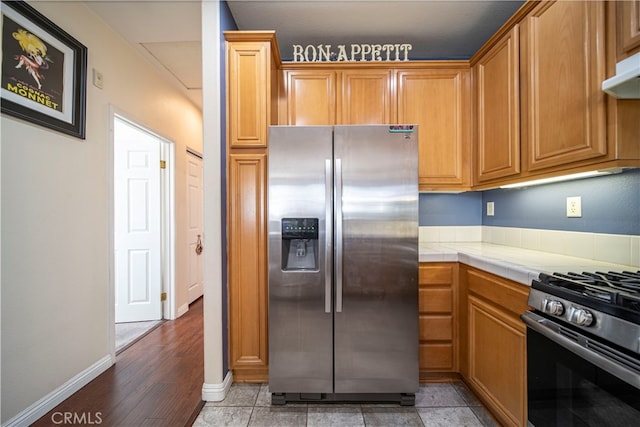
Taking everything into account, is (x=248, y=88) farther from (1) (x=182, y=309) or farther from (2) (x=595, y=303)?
(1) (x=182, y=309)

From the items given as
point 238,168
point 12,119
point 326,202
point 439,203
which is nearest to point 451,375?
point 439,203

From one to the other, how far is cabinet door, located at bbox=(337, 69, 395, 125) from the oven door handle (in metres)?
1.64

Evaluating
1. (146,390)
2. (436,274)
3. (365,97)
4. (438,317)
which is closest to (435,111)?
(365,97)

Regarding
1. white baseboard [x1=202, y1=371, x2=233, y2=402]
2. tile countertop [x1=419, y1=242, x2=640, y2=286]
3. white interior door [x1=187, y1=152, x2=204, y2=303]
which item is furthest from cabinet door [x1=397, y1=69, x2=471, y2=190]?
white interior door [x1=187, y1=152, x2=204, y2=303]

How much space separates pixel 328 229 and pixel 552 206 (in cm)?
143

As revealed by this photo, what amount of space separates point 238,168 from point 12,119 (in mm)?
1170

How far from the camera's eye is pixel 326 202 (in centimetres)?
167

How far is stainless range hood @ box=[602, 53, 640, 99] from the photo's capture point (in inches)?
39.4

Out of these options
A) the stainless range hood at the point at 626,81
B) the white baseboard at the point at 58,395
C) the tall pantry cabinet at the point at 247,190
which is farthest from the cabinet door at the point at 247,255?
the stainless range hood at the point at 626,81

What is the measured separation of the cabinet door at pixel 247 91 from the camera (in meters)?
1.88

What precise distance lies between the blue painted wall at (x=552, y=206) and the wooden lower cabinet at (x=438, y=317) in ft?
2.15

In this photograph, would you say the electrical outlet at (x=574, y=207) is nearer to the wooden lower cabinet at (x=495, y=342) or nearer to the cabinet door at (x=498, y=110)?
the cabinet door at (x=498, y=110)

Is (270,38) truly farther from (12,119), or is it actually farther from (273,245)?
(12,119)

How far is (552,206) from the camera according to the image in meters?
1.74
